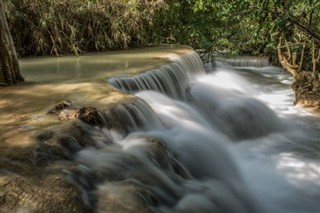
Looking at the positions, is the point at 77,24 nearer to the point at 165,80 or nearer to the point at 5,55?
the point at 165,80

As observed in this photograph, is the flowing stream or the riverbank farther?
the flowing stream

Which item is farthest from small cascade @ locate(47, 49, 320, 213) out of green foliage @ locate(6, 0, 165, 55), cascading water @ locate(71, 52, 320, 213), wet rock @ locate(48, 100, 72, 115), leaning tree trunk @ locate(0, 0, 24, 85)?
green foliage @ locate(6, 0, 165, 55)

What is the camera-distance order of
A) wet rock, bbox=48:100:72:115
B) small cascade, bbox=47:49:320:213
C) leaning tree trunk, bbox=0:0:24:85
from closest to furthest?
1. small cascade, bbox=47:49:320:213
2. wet rock, bbox=48:100:72:115
3. leaning tree trunk, bbox=0:0:24:85

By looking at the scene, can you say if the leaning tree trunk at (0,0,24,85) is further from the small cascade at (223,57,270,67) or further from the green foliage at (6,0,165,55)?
the small cascade at (223,57,270,67)

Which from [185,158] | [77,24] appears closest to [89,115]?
[185,158]

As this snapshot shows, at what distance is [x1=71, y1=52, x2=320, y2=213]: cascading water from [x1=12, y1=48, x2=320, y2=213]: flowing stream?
14mm

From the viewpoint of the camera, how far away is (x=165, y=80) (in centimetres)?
798

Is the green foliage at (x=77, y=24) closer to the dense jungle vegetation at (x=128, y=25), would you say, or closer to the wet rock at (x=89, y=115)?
the dense jungle vegetation at (x=128, y=25)

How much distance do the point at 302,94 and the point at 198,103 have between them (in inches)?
131

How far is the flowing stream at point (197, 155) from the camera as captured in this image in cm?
373

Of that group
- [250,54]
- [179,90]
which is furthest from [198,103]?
[250,54]

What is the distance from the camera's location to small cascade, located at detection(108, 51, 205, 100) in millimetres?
6879

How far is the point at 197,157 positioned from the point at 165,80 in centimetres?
301

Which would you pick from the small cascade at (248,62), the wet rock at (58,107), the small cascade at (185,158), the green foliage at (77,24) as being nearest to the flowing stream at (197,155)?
the small cascade at (185,158)
